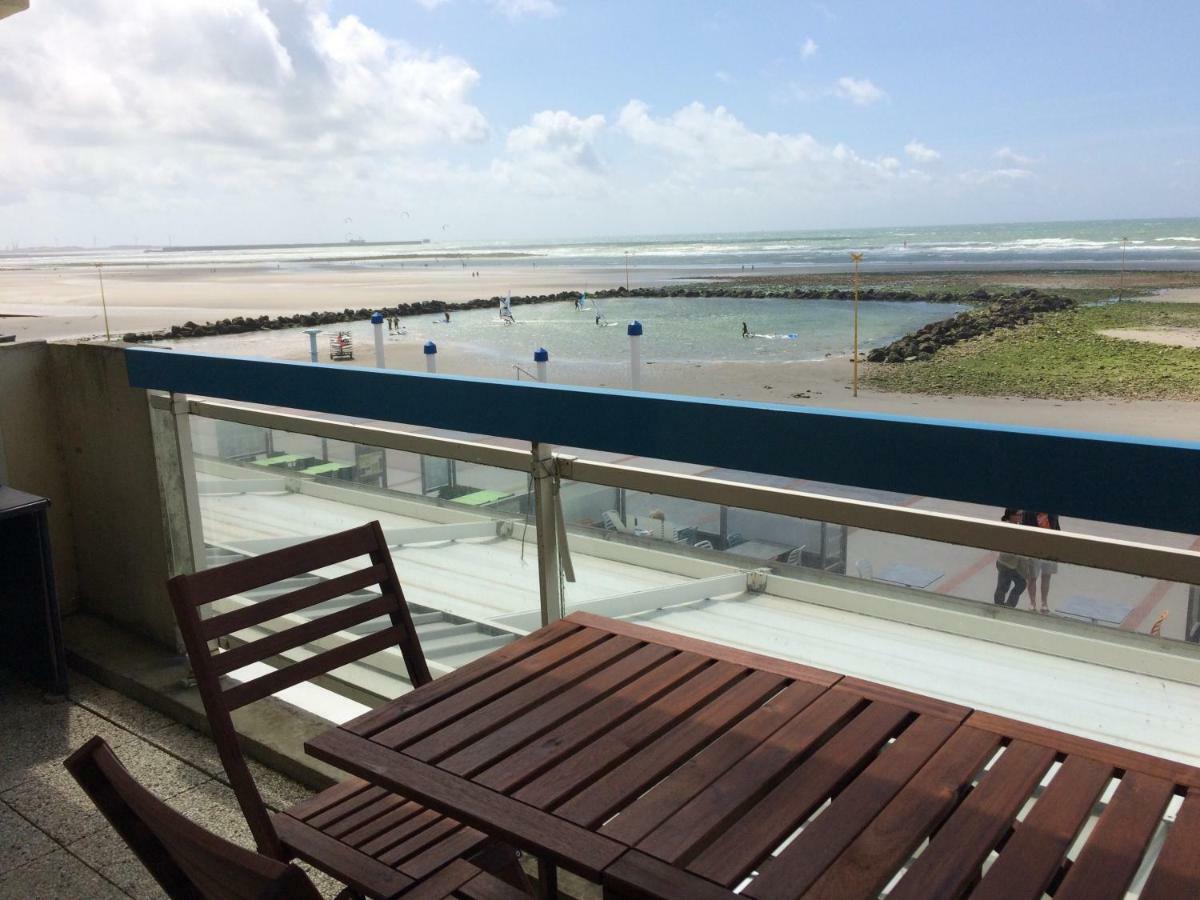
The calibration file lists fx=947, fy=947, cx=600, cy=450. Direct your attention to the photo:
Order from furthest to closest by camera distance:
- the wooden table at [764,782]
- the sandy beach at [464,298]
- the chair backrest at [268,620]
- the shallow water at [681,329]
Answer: the shallow water at [681,329] < the sandy beach at [464,298] < the chair backrest at [268,620] < the wooden table at [764,782]

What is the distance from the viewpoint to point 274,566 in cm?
173

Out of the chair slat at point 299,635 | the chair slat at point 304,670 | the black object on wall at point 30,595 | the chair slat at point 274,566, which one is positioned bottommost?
the black object on wall at point 30,595

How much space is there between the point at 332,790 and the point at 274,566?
1.40 feet

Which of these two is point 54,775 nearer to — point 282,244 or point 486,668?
point 486,668

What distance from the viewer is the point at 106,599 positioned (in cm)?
360

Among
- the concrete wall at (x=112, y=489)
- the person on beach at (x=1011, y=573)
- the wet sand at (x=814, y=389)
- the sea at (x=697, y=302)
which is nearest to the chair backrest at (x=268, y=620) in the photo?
the person on beach at (x=1011, y=573)

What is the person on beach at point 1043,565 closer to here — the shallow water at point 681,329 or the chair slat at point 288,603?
the chair slat at point 288,603

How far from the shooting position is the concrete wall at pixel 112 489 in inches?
126

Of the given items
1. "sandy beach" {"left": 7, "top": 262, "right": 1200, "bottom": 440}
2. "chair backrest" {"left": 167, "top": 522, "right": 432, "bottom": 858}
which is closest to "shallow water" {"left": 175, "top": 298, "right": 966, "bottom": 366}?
"sandy beach" {"left": 7, "top": 262, "right": 1200, "bottom": 440}

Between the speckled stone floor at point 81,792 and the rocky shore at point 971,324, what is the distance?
72.8 feet

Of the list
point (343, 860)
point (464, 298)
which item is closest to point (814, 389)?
point (464, 298)

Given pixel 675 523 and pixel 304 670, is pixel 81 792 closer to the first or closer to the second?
pixel 304 670

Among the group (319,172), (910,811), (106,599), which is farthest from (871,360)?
(319,172)

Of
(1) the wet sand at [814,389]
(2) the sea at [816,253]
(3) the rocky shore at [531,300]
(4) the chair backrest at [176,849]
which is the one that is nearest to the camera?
(4) the chair backrest at [176,849]
